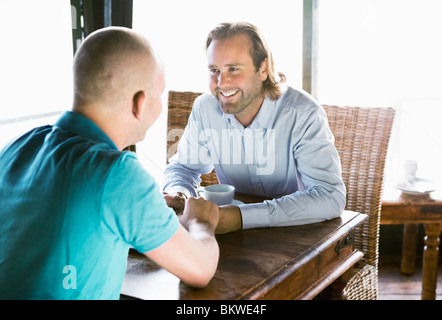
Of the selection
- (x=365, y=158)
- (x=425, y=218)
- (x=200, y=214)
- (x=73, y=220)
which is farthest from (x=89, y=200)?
(x=425, y=218)

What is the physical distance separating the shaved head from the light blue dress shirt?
580 mm

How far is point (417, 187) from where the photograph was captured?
7.88 ft

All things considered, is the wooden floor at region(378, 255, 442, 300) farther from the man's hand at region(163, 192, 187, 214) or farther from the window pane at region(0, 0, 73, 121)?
the window pane at region(0, 0, 73, 121)

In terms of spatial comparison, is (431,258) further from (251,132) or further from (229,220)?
(229,220)

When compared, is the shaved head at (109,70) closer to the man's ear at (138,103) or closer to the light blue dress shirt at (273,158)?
the man's ear at (138,103)

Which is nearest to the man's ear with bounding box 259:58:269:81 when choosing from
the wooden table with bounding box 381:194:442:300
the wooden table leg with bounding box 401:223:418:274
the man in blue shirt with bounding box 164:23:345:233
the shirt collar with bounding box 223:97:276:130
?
the man in blue shirt with bounding box 164:23:345:233

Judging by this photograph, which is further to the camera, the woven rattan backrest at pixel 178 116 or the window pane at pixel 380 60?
the window pane at pixel 380 60

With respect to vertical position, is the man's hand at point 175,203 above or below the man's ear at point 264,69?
below

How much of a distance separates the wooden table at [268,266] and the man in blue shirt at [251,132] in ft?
0.77

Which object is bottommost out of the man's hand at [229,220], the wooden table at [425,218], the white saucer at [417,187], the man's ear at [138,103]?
the wooden table at [425,218]

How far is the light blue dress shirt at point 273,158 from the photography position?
1457 millimetres

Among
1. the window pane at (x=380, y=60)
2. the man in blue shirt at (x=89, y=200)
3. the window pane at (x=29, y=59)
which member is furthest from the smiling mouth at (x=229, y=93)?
the window pane at (x=29, y=59)

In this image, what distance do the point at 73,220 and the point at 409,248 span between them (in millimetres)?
2433
